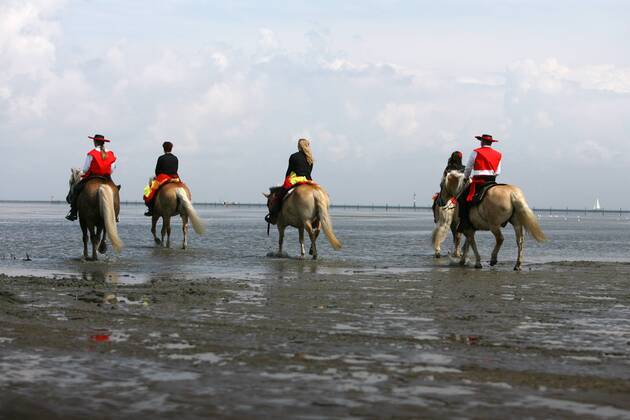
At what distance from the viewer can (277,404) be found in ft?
16.8

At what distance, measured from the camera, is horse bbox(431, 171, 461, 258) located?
1772 centimetres

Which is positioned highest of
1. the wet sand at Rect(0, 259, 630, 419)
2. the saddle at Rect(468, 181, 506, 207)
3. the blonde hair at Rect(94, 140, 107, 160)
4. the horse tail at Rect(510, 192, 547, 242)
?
the blonde hair at Rect(94, 140, 107, 160)

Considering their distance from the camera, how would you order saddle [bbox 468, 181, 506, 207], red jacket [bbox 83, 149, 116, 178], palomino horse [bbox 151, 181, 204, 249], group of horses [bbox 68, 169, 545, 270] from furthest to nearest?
palomino horse [bbox 151, 181, 204, 249] < red jacket [bbox 83, 149, 116, 178] < saddle [bbox 468, 181, 506, 207] < group of horses [bbox 68, 169, 545, 270]

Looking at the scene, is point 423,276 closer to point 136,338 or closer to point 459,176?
point 459,176

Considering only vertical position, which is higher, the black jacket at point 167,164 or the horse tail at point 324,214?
the black jacket at point 167,164

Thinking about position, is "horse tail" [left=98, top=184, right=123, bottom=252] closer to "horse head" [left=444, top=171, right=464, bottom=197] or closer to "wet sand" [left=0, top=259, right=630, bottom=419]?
"wet sand" [left=0, top=259, right=630, bottom=419]

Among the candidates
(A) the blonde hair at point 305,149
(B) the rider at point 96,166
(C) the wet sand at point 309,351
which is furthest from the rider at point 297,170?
(C) the wet sand at point 309,351

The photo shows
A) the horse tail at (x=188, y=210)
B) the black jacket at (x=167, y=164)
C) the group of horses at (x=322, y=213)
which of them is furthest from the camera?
the black jacket at (x=167, y=164)

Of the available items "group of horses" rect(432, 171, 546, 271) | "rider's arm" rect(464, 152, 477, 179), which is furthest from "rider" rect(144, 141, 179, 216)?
"rider's arm" rect(464, 152, 477, 179)

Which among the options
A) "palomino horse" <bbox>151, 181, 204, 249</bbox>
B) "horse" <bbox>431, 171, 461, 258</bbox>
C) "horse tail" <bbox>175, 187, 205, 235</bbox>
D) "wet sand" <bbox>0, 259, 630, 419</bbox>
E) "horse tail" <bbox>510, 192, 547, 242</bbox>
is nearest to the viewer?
"wet sand" <bbox>0, 259, 630, 419</bbox>

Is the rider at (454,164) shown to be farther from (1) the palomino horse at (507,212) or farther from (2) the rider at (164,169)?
(2) the rider at (164,169)

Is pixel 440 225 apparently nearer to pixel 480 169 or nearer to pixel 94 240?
pixel 480 169

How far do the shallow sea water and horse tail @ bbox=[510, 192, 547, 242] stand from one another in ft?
5.68

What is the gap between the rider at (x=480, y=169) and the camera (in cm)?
1631
